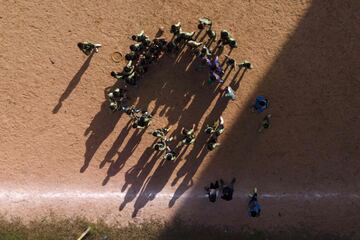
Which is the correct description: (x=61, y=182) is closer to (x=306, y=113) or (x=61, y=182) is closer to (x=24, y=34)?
(x=24, y=34)

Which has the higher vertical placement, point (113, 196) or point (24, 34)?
point (24, 34)

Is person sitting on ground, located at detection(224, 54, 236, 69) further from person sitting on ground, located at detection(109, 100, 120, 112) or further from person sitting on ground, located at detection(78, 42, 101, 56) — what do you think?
person sitting on ground, located at detection(78, 42, 101, 56)

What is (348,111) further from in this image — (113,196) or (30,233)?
(30,233)

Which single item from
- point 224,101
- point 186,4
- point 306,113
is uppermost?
point 186,4

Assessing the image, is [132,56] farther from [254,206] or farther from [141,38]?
[254,206]

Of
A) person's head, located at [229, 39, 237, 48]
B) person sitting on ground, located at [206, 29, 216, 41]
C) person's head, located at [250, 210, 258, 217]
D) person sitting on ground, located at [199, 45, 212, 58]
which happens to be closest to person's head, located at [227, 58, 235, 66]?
person's head, located at [229, 39, 237, 48]

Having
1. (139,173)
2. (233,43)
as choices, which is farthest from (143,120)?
(233,43)

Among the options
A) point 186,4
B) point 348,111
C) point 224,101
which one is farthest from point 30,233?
point 348,111
